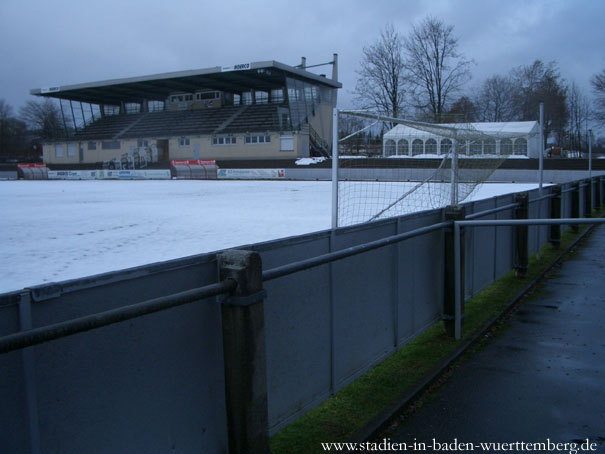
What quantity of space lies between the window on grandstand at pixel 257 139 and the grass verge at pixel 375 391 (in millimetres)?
51701

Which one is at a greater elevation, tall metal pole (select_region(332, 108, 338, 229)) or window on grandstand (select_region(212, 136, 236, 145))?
window on grandstand (select_region(212, 136, 236, 145))

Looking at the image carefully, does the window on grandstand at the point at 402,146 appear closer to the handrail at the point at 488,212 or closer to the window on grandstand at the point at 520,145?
the window on grandstand at the point at 520,145

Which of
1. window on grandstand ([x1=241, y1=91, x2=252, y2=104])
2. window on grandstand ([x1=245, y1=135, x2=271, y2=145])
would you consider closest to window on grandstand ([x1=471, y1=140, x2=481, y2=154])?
window on grandstand ([x1=245, y1=135, x2=271, y2=145])

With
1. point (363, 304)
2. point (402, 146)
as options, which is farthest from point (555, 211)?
point (402, 146)

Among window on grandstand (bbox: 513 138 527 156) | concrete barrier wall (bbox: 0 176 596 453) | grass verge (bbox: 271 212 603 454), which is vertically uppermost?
window on grandstand (bbox: 513 138 527 156)

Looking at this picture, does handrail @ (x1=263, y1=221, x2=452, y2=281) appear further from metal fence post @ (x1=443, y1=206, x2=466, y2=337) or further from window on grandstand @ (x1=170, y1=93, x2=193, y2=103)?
window on grandstand @ (x1=170, y1=93, x2=193, y2=103)

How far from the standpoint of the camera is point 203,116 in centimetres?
6525

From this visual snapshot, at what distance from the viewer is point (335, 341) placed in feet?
12.8

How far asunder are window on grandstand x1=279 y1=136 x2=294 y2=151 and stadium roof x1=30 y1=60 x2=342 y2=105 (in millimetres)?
6861

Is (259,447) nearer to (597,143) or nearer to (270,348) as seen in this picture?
(270,348)

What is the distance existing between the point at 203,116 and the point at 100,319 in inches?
2578

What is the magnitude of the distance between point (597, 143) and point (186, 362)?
80.2 meters

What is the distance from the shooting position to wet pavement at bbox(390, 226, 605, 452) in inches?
145

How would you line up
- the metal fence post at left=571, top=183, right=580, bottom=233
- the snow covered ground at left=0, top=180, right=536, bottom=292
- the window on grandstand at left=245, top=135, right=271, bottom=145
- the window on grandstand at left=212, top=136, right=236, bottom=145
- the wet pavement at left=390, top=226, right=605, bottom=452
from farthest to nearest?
1. the window on grandstand at left=212, top=136, right=236, bottom=145
2. the window on grandstand at left=245, top=135, right=271, bottom=145
3. the metal fence post at left=571, top=183, right=580, bottom=233
4. the snow covered ground at left=0, top=180, right=536, bottom=292
5. the wet pavement at left=390, top=226, right=605, bottom=452
